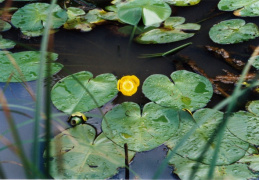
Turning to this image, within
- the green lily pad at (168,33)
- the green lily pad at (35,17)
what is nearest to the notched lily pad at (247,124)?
the green lily pad at (168,33)

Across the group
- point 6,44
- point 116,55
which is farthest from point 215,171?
point 6,44

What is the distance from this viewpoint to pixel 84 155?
3.40 ft

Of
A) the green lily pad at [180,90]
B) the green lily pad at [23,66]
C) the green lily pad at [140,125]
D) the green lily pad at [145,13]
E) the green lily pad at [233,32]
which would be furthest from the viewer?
the green lily pad at [145,13]

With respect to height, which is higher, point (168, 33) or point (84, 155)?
point (168, 33)

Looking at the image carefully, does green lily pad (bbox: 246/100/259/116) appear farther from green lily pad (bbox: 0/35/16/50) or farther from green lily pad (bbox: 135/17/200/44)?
green lily pad (bbox: 0/35/16/50)

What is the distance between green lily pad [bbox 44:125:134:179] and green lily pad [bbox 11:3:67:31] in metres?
0.75

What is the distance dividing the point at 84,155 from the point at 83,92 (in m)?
0.30

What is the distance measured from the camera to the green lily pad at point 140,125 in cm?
107

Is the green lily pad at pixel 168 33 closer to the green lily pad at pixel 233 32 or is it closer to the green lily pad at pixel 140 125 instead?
the green lily pad at pixel 233 32

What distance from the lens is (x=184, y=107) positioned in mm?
1180

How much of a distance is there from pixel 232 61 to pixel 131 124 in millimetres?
579

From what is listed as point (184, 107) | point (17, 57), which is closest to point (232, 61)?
point (184, 107)

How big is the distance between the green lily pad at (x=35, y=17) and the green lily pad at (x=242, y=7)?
86 cm

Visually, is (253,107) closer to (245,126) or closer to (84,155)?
(245,126)
